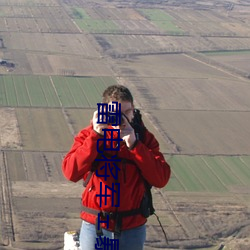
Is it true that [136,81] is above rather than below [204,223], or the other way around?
below

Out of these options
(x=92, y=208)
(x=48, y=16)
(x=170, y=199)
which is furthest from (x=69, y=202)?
(x=48, y=16)

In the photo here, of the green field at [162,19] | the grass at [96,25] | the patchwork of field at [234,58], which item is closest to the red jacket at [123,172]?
the patchwork of field at [234,58]

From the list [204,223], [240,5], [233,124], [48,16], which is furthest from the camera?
[240,5]

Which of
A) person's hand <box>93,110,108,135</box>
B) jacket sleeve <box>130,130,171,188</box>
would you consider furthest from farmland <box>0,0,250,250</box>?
person's hand <box>93,110,108,135</box>

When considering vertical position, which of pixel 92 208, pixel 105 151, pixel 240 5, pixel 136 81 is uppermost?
pixel 105 151

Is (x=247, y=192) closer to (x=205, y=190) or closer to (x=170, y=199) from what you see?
(x=205, y=190)

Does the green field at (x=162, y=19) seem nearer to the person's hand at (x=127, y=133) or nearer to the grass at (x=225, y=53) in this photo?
the grass at (x=225, y=53)

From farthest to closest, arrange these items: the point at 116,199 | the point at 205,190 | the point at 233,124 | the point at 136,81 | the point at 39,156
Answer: the point at 136,81, the point at 233,124, the point at 39,156, the point at 205,190, the point at 116,199

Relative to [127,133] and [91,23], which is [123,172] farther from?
[91,23]
